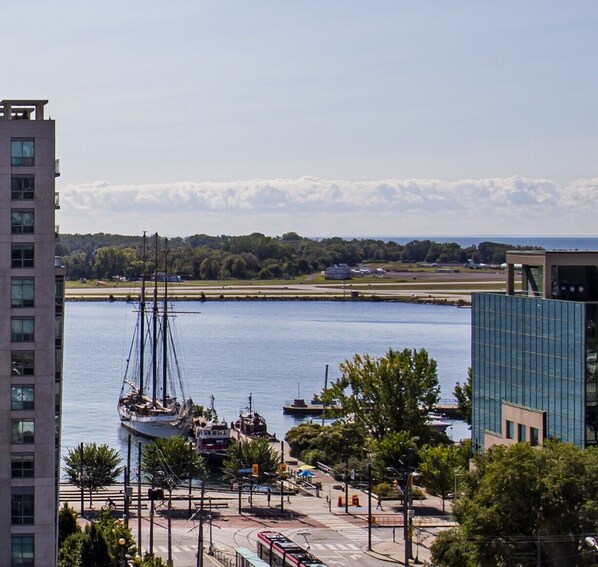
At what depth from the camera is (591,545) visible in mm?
66000

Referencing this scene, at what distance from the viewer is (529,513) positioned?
218 ft

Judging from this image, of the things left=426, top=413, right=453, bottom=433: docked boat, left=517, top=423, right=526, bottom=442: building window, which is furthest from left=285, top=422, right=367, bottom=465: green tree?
left=517, top=423, right=526, bottom=442: building window

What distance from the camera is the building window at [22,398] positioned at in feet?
187

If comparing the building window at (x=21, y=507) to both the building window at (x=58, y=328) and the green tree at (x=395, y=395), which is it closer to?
the building window at (x=58, y=328)

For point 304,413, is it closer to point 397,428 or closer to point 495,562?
point 397,428

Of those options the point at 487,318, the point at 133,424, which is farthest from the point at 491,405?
the point at 133,424

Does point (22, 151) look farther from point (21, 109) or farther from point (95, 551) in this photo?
point (95, 551)

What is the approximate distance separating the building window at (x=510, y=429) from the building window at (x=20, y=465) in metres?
40.8

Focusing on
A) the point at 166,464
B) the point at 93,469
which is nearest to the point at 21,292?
the point at 93,469

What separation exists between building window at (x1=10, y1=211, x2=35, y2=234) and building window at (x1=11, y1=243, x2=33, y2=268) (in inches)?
22.8

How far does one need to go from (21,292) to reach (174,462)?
5102 cm

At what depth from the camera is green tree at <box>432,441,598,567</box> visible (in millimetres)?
66000

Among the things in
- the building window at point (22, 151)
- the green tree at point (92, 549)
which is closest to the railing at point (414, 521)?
the green tree at point (92, 549)

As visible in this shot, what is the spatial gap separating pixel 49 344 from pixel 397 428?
6520cm
